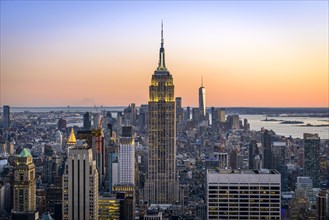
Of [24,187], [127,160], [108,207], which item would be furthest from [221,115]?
[24,187]

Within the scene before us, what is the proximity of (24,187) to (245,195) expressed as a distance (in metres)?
5.84

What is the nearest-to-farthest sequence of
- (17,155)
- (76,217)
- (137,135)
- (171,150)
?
1. (76,217)
2. (17,155)
3. (171,150)
4. (137,135)

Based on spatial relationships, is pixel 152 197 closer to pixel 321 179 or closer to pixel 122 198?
pixel 122 198

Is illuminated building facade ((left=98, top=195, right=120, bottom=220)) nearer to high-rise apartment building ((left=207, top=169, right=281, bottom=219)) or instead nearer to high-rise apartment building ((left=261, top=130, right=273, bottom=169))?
high-rise apartment building ((left=207, top=169, right=281, bottom=219))

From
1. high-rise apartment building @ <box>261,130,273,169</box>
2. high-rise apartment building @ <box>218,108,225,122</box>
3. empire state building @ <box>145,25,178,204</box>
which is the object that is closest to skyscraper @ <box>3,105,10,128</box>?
empire state building @ <box>145,25,178,204</box>

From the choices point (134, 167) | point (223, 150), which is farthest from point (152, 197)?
point (223, 150)

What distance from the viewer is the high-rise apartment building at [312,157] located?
62.1 ft

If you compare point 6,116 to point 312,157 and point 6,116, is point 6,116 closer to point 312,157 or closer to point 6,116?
point 6,116

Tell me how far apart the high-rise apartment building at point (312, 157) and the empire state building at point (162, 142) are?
14.8 feet

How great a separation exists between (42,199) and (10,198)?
2.39ft

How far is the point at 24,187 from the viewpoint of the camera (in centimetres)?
1430

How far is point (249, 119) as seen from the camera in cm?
2748

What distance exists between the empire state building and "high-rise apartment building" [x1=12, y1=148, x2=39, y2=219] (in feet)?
17.8

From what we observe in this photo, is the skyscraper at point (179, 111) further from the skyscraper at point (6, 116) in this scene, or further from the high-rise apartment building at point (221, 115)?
the skyscraper at point (6, 116)
